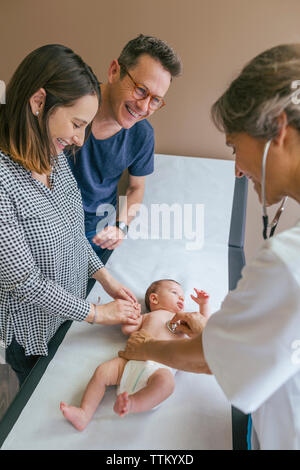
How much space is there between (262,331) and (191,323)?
0.73 m

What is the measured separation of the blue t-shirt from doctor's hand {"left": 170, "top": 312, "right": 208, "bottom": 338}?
2.93 feet

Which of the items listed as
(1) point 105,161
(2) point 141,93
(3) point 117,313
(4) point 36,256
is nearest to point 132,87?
(2) point 141,93

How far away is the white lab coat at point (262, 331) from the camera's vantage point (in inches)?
30.2

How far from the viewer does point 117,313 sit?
5.18ft

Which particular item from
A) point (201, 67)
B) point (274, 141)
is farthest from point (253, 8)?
point (274, 141)

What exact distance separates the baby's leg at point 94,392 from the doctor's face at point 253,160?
0.77 m

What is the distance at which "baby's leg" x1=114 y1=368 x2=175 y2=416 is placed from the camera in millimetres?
1213

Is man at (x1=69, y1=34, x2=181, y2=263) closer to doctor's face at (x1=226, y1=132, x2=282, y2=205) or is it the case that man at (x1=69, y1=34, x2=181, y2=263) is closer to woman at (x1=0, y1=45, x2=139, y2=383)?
woman at (x1=0, y1=45, x2=139, y2=383)

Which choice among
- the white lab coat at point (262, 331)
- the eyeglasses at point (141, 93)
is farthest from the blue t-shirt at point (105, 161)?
the white lab coat at point (262, 331)

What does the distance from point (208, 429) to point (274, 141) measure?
888mm

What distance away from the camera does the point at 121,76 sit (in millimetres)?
1866

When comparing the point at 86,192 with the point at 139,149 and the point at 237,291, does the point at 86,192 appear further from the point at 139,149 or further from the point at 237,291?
the point at 237,291

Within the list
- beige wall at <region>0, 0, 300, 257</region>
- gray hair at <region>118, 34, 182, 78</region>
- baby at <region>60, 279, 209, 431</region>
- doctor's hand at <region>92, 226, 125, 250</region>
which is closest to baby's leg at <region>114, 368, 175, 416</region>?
baby at <region>60, 279, 209, 431</region>
